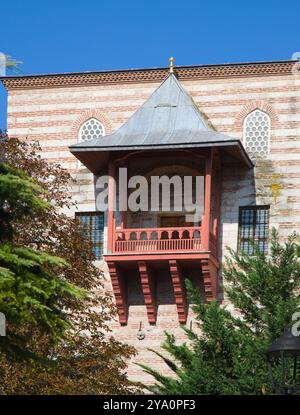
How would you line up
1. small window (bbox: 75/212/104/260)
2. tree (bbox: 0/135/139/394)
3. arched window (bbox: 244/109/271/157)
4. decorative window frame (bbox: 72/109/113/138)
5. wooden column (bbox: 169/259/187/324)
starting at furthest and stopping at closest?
decorative window frame (bbox: 72/109/113/138)
small window (bbox: 75/212/104/260)
arched window (bbox: 244/109/271/157)
wooden column (bbox: 169/259/187/324)
tree (bbox: 0/135/139/394)

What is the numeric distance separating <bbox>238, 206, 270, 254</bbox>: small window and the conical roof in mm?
1263

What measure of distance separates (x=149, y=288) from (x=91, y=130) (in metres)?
5.15

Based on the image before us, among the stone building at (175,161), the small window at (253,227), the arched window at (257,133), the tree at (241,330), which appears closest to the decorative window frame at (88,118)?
the stone building at (175,161)

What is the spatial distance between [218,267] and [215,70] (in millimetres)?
5438

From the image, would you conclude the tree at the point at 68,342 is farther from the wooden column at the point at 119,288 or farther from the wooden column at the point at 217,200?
the wooden column at the point at 217,200

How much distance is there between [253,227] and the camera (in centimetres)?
3144

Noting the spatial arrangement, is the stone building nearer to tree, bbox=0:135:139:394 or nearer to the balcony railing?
the balcony railing

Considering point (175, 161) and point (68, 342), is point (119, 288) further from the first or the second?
point (68, 342)

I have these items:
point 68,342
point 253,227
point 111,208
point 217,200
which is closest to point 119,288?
point 111,208

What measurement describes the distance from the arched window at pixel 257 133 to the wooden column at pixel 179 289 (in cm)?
396

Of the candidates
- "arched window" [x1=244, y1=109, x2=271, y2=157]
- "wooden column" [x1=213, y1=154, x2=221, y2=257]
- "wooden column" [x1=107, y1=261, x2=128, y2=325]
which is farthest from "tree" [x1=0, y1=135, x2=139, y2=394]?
"arched window" [x1=244, y1=109, x2=271, y2=157]

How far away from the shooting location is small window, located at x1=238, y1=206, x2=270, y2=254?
3134 cm
